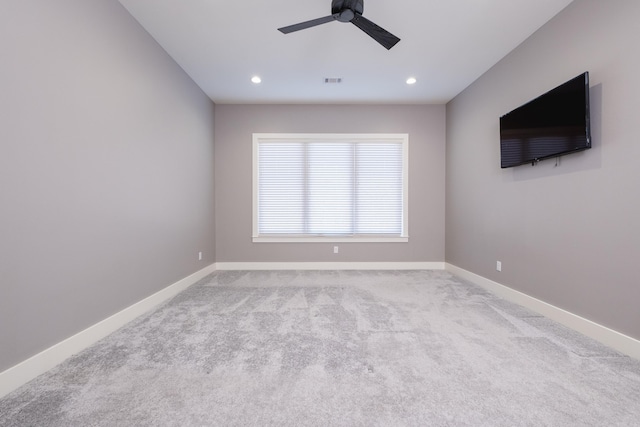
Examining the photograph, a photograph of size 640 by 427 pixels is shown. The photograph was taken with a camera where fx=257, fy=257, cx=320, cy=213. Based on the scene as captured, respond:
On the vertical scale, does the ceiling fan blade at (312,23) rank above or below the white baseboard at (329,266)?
above

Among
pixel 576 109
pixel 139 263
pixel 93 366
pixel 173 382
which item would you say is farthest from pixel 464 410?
pixel 139 263

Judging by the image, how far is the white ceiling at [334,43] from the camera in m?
2.27

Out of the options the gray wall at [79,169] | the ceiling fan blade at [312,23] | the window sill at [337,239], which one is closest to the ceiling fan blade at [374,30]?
the ceiling fan blade at [312,23]

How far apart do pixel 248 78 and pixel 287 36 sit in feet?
3.42

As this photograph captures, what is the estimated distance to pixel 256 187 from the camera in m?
4.35

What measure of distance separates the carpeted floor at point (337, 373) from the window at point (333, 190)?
1931mm

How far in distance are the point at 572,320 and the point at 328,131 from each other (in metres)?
3.74

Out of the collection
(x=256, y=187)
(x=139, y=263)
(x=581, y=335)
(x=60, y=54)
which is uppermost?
(x=60, y=54)

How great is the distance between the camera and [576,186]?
7.06 feet

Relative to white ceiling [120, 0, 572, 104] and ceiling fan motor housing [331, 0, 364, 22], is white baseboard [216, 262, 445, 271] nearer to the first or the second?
white ceiling [120, 0, 572, 104]

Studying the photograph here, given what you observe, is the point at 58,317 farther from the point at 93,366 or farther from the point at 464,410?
the point at 464,410

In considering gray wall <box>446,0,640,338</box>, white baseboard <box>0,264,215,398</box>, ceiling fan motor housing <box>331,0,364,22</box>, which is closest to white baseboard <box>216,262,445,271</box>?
gray wall <box>446,0,640,338</box>

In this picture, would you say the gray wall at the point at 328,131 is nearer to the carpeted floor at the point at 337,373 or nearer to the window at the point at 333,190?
the window at the point at 333,190

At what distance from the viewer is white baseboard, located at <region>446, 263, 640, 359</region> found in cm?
179
